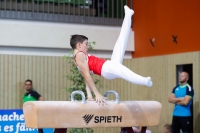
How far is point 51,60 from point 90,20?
4.82 ft

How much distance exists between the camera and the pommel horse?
19.7 feet

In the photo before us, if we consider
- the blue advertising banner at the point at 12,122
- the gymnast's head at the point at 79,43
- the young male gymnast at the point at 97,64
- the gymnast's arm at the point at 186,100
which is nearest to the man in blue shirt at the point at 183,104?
the gymnast's arm at the point at 186,100

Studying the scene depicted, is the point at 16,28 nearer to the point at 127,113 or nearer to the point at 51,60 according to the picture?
the point at 51,60

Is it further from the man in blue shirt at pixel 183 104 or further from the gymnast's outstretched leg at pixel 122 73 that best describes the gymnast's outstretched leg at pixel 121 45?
the man in blue shirt at pixel 183 104

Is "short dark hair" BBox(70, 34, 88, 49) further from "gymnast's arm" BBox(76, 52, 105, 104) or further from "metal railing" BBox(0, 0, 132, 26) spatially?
"metal railing" BBox(0, 0, 132, 26)

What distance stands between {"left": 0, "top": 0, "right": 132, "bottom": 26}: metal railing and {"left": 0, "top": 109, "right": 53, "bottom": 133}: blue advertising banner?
2.74m

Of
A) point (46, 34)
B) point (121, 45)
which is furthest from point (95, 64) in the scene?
point (46, 34)

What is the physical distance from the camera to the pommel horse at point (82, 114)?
19.7 ft

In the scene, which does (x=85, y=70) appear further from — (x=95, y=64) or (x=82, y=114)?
(x=82, y=114)

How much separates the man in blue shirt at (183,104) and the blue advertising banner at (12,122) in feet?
8.61

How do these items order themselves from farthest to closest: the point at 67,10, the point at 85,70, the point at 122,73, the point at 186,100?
the point at 67,10 → the point at 186,100 → the point at 85,70 → the point at 122,73

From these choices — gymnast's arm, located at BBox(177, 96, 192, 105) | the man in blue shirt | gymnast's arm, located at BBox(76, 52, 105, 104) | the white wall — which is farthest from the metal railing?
gymnast's arm, located at BBox(76, 52, 105, 104)

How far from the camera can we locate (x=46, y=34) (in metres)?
11.9

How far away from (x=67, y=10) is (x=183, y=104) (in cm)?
427
